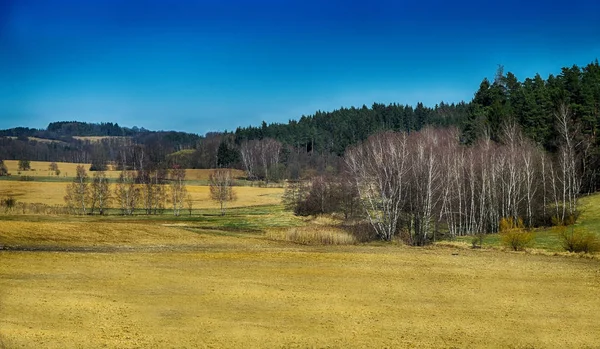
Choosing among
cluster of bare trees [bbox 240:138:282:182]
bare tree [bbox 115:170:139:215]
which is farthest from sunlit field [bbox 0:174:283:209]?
cluster of bare trees [bbox 240:138:282:182]

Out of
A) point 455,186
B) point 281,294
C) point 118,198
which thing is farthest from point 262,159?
point 281,294

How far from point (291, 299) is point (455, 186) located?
1685 inches

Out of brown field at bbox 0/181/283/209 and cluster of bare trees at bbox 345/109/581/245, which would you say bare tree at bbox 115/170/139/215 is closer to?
brown field at bbox 0/181/283/209

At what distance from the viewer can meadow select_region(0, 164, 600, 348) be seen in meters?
19.7

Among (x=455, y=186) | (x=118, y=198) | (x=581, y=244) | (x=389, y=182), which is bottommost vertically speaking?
(x=581, y=244)

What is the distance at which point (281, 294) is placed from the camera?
26781 millimetres

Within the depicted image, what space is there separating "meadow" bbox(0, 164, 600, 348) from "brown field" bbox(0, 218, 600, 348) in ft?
0.21

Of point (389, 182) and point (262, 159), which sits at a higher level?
point (262, 159)

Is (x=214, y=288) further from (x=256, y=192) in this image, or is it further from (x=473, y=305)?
(x=256, y=192)

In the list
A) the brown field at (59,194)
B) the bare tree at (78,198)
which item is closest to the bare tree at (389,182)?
the bare tree at (78,198)

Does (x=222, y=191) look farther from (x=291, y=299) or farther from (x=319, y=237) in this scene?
(x=291, y=299)

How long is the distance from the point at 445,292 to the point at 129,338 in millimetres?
16183

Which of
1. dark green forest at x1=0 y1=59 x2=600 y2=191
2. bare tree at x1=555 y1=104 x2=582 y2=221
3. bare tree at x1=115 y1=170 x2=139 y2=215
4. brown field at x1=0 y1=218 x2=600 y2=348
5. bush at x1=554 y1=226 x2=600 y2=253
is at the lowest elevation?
brown field at x1=0 y1=218 x2=600 y2=348

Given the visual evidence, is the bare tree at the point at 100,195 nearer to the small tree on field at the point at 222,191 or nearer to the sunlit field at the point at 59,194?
the sunlit field at the point at 59,194
